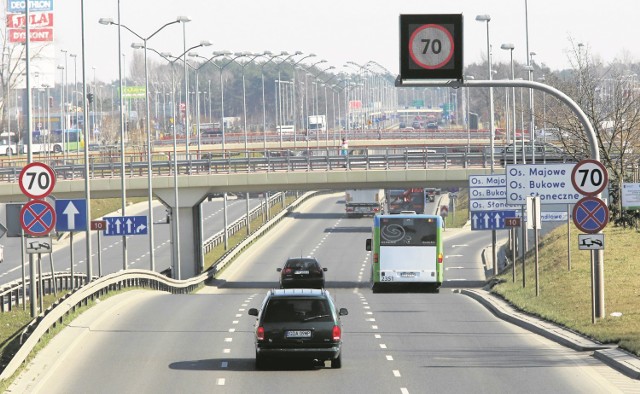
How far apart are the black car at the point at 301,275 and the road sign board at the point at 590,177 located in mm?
27582

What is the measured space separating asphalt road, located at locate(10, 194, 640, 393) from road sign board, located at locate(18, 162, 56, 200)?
118 inches

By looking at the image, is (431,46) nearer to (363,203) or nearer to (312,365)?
(312,365)

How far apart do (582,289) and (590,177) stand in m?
13.4

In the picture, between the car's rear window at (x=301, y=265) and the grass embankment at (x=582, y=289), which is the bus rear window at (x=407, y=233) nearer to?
the grass embankment at (x=582, y=289)

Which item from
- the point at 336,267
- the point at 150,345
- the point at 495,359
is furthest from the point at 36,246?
the point at 336,267

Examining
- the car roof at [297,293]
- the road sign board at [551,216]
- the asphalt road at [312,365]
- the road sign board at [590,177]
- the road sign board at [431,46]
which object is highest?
the road sign board at [431,46]

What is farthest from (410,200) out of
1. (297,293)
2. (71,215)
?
(297,293)

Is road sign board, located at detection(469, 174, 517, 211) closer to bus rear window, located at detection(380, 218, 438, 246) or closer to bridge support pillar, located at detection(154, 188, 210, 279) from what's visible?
bus rear window, located at detection(380, 218, 438, 246)

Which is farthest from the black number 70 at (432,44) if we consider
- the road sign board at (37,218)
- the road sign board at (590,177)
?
the road sign board at (37,218)

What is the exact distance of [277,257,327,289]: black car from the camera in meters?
56.0

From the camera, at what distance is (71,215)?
143 feet

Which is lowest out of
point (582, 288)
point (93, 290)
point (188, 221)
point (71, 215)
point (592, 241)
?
point (582, 288)

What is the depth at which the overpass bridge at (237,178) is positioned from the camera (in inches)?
2977

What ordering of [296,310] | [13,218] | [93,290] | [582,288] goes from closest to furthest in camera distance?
[296,310] < [13,218] < [93,290] < [582,288]
